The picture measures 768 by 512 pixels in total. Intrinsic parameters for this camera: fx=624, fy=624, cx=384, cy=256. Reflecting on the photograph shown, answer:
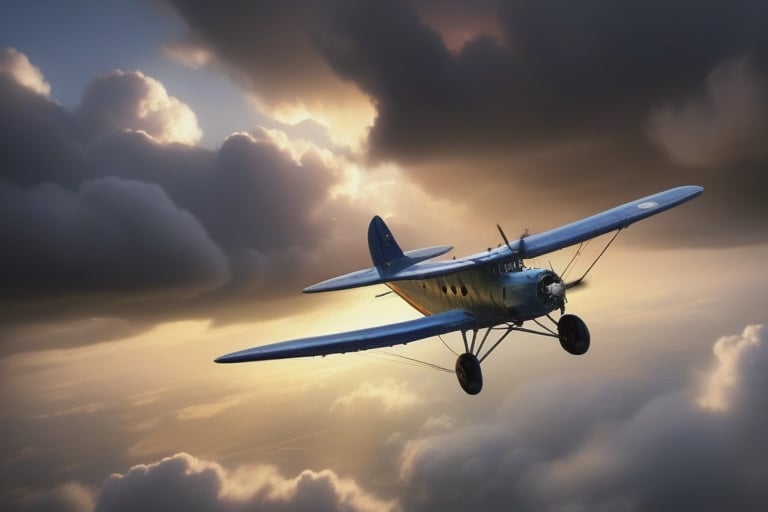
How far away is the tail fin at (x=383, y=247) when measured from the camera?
30516 mm

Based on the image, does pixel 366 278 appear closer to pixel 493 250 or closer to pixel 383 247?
pixel 383 247

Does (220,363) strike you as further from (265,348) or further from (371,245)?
(371,245)

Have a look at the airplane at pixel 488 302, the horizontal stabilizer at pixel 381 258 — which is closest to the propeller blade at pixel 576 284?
the airplane at pixel 488 302

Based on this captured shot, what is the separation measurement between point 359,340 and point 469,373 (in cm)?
411

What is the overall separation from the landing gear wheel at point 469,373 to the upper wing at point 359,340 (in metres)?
1.12

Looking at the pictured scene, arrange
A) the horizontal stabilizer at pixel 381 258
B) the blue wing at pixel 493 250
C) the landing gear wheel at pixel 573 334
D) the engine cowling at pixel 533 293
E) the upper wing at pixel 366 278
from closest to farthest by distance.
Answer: the engine cowling at pixel 533 293 → the blue wing at pixel 493 250 → the landing gear wheel at pixel 573 334 → the upper wing at pixel 366 278 → the horizontal stabilizer at pixel 381 258

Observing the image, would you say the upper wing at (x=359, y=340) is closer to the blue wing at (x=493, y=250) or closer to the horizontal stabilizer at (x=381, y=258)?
the blue wing at (x=493, y=250)

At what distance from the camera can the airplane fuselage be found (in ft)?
68.4

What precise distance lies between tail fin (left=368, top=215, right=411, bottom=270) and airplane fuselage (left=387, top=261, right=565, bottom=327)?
6.50m

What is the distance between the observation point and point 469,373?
70.4 ft

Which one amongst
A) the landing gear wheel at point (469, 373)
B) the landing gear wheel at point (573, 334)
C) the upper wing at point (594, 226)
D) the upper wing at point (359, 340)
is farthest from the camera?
the landing gear wheel at point (573, 334)

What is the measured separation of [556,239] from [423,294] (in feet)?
21.8

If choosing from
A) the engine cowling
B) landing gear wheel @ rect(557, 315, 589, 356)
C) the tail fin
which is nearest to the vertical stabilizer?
the tail fin

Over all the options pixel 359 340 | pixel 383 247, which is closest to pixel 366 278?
pixel 383 247
